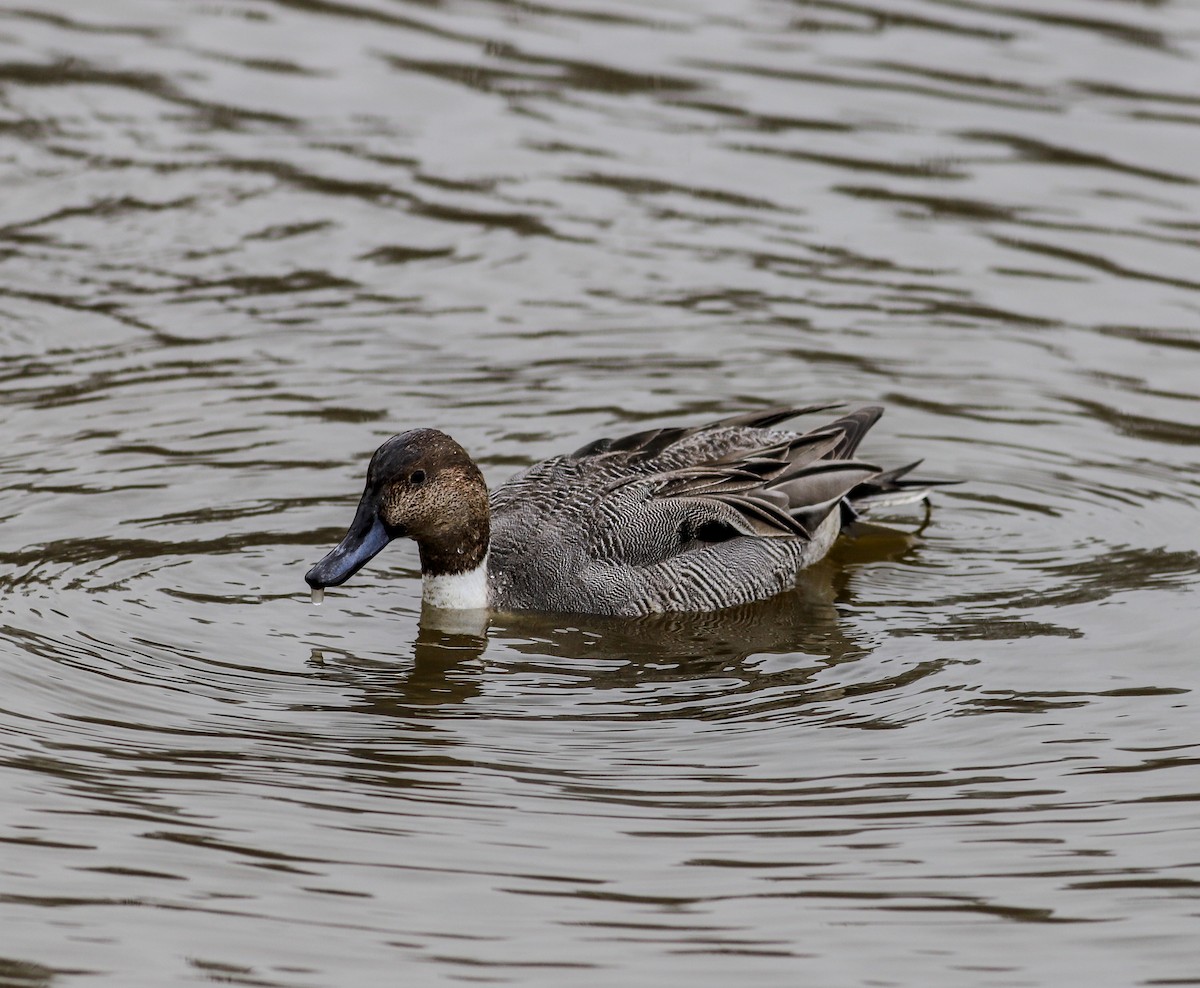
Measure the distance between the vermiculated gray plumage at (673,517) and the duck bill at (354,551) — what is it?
2.54 feet

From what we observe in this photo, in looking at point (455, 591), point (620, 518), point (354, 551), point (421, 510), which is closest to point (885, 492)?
point (620, 518)

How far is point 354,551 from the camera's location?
969cm

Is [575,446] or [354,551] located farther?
[575,446]

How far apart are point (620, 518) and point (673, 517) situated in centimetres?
28

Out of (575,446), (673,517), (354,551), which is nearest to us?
(354,551)

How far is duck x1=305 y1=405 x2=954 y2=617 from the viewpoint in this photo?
9.91 metres

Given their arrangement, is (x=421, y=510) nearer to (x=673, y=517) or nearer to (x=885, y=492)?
(x=673, y=517)

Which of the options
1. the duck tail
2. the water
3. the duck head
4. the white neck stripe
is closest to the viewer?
the water

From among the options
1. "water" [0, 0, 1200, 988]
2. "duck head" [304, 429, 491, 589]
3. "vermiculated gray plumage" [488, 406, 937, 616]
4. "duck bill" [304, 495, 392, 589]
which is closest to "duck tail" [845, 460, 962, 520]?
"vermiculated gray plumage" [488, 406, 937, 616]

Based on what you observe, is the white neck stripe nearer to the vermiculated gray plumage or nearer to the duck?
the duck

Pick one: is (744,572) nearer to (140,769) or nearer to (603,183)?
(140,769)

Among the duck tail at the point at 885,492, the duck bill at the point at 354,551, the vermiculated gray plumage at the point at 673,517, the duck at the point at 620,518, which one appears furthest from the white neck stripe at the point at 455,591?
the duck tail at the point at 885,492

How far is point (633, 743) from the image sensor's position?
845 centimetres

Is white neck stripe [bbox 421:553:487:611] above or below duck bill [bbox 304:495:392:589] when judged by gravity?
below
